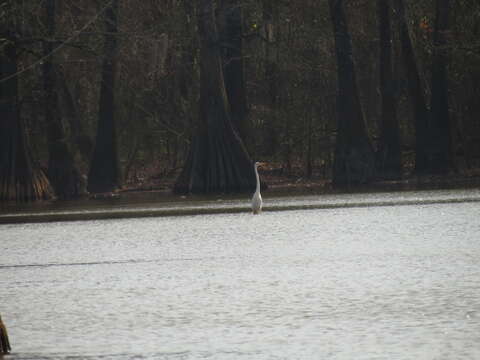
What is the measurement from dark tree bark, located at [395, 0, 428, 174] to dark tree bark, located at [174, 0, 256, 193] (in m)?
5.67

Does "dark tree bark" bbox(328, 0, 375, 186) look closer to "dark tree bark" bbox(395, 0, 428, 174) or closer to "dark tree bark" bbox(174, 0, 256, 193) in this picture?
"dark tree bark" bbox(395, 0, 428, 174)

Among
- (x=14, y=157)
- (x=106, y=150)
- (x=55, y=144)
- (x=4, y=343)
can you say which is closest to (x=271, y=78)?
(x=106, y=150)

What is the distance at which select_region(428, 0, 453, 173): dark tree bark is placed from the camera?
36250 millimetres

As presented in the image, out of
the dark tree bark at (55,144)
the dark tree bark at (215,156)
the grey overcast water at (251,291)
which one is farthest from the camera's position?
the dark tree bark at (55,144)

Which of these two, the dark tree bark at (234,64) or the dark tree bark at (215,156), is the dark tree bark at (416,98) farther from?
the dark tree bark at (215,156)

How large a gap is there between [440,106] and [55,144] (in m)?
10.5

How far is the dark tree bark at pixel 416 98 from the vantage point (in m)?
36.7

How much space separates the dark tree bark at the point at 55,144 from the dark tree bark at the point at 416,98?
927 cm

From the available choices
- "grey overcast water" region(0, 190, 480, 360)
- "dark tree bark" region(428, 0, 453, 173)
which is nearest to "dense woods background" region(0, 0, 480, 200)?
"dark tree bark" region(428, 0, 453, 173)

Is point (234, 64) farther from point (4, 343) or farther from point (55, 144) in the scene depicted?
point (4, 343)

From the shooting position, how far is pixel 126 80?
42.2m

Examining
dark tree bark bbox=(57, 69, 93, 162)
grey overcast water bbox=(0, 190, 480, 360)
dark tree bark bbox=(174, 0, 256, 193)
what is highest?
dark tree bark bbox=(57, 69, 93, 162)

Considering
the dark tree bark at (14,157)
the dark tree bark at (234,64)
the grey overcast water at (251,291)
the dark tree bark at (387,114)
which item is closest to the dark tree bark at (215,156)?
the dark tree bark at (14,157)

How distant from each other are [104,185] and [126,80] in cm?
582
